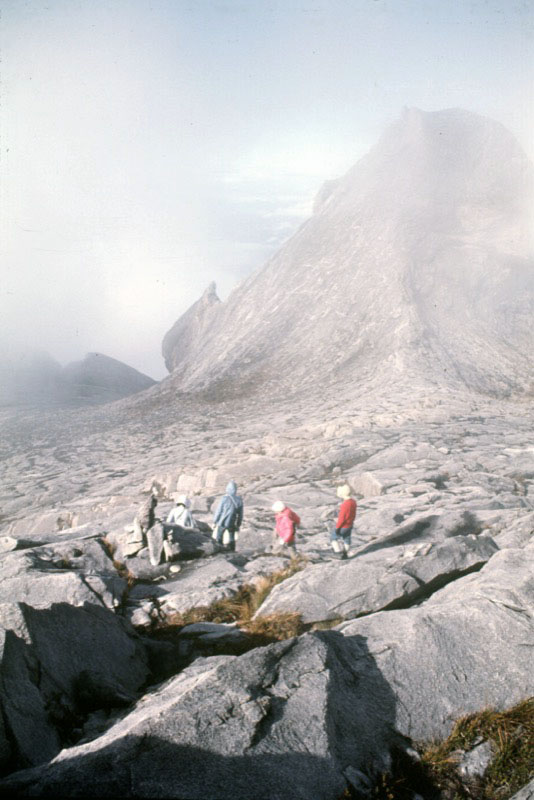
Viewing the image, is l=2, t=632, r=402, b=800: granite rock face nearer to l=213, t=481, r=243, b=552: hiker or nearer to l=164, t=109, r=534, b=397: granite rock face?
l=213, t=481, r=243, b=552: hiker

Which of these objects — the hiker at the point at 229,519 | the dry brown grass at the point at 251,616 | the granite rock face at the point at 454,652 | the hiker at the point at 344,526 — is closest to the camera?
the granite rock face at the point at 454,652

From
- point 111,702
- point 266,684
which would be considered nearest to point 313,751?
point 266,684

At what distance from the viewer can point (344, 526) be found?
10.4m

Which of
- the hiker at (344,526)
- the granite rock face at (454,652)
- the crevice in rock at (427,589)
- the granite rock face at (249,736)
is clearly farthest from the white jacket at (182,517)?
the granite rock face at (249,736)

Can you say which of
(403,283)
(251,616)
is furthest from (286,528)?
(403,283)

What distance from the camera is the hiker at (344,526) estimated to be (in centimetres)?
1027

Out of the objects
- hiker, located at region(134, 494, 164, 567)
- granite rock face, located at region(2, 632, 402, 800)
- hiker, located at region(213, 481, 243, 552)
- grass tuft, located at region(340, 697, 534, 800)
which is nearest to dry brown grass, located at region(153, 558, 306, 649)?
granite rock face, located at region(2, 632, 402, 800)

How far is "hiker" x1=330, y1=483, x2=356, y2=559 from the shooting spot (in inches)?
404

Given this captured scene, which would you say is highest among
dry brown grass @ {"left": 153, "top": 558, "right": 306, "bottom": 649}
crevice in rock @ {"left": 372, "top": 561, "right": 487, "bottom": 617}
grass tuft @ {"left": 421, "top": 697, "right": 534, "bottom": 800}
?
dry brown grass @ {"left": 153, "top": 558, "right": 306, "bottom": 649}

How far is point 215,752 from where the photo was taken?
396cm

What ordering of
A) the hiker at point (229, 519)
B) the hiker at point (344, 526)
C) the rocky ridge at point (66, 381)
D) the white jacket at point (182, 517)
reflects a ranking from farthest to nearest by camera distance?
the rocky ridge at point (66, 381) < the white jacket at point (182, 517) < the hiker at point (229, 519) < the hiker at point (344, 526)

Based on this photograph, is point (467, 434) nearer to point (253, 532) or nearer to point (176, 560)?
point (253, 532)

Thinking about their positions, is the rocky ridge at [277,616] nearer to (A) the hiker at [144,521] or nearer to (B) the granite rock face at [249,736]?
(B) the granite rock face at [249,736]

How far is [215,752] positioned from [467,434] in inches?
798
